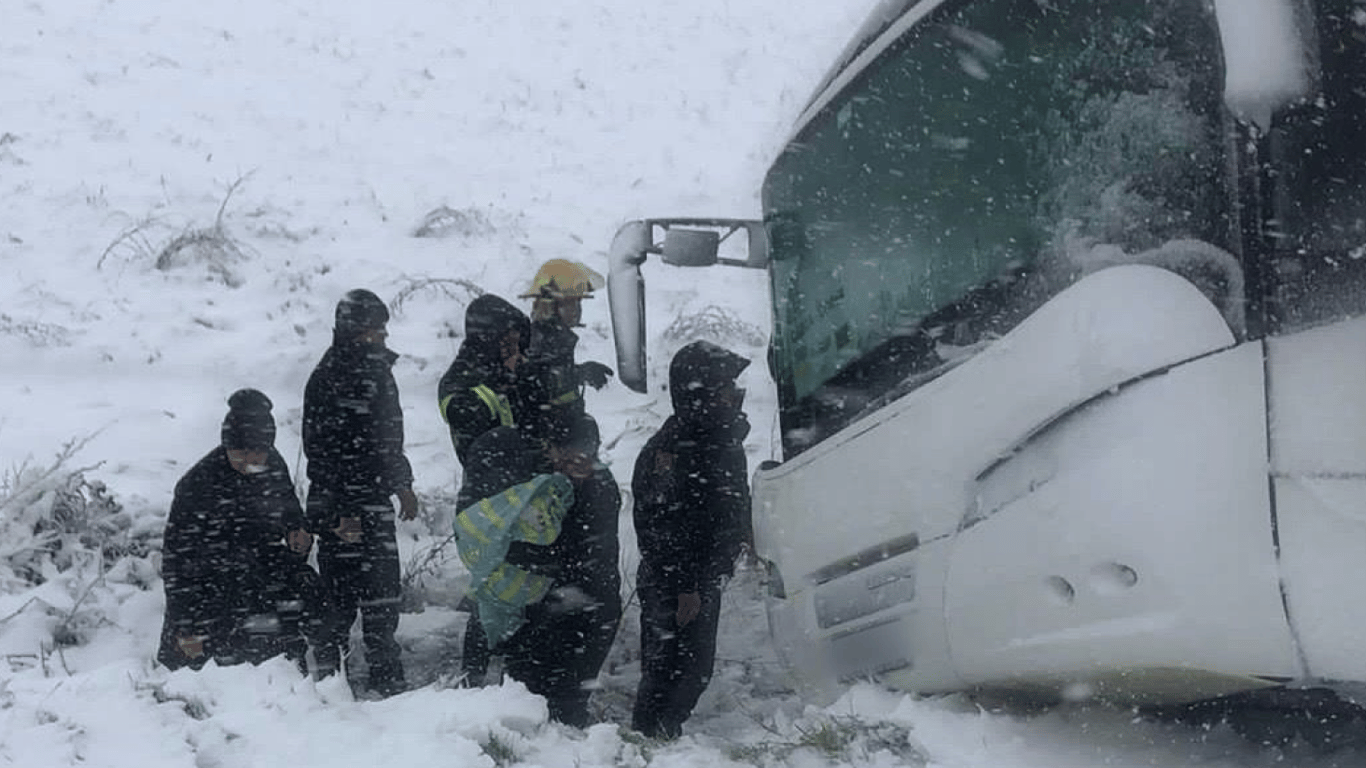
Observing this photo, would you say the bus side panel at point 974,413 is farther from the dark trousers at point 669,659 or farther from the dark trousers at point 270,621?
the dark trousers at point 270,621

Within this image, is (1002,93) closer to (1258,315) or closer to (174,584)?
(1258,315)

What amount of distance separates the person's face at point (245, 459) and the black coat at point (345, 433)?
13.0 inches

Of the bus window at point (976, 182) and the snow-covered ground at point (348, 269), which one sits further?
the snow-covered ground at point (348, 269)

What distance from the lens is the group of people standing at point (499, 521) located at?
4.39 meters

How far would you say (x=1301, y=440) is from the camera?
8.05ft

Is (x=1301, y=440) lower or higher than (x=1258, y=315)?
lower

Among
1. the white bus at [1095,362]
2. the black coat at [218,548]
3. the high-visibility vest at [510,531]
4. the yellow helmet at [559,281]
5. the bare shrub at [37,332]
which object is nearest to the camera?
the white bus at [1095,362]

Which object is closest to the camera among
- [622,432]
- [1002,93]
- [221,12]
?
[1002,93]

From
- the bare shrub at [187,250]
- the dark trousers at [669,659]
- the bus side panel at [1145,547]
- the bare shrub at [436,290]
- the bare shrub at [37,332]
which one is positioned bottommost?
the dark trousers at [669,659]

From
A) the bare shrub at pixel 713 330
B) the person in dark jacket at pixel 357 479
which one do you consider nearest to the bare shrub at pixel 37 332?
the person in dark jacket at pixel 357 479

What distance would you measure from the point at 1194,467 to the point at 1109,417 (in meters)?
0.23

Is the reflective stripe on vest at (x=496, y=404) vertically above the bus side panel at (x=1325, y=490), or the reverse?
the reflective stripe on vest at (x=496, y=404)

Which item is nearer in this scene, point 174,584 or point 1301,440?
point 1301,440

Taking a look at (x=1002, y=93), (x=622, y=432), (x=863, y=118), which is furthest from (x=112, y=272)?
(x=1002, y=93)
